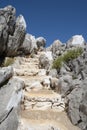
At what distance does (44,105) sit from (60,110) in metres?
1.46

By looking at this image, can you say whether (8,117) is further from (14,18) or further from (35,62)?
(35,62)

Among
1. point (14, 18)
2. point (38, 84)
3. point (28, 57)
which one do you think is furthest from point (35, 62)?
point (38, 84)

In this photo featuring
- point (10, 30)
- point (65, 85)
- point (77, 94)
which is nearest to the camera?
Result: point (77, 94)

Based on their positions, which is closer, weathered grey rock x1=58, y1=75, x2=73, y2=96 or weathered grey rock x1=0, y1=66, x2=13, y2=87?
weathered grey rock x1=0, y1=66, x2=13, y2=87

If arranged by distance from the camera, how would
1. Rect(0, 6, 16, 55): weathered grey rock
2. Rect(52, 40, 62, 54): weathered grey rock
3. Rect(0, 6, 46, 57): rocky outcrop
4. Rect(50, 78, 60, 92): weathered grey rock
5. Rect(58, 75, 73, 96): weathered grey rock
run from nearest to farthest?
Rect(58, 75, 73, 96): weathered grey rock < Rect(50, 78, 60, 92): weathered grey rock < Rect(0, 6, 16, 55): weathered grey rock < Rect(0, 6, 46, 57): rocky outcrop < Rect(52, 40, 62, 54): weathered grey rock

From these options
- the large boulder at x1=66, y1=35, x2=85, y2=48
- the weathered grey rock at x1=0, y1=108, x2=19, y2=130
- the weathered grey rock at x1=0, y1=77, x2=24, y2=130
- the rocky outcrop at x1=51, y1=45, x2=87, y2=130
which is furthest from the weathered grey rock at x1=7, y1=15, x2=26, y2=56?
the weathered grey rock at x1=0, y1=108, x2=19, y2=130

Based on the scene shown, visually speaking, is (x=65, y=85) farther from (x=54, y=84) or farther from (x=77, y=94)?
(x=77, y=94)

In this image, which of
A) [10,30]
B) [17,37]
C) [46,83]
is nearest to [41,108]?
[46,83]

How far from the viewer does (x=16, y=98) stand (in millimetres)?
17438

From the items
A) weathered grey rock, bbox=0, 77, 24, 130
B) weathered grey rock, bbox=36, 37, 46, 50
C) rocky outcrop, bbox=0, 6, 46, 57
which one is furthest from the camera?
weathered grey rock, bbox=36, 37, 46, 50

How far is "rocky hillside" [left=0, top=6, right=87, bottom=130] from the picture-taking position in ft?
57.0

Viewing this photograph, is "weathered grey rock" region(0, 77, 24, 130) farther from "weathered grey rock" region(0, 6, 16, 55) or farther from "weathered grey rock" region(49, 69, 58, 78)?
"weathered grey rock" region(0, 6, 16, 55)

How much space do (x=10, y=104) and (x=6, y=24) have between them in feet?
51.2

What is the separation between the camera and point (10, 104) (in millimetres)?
16562
